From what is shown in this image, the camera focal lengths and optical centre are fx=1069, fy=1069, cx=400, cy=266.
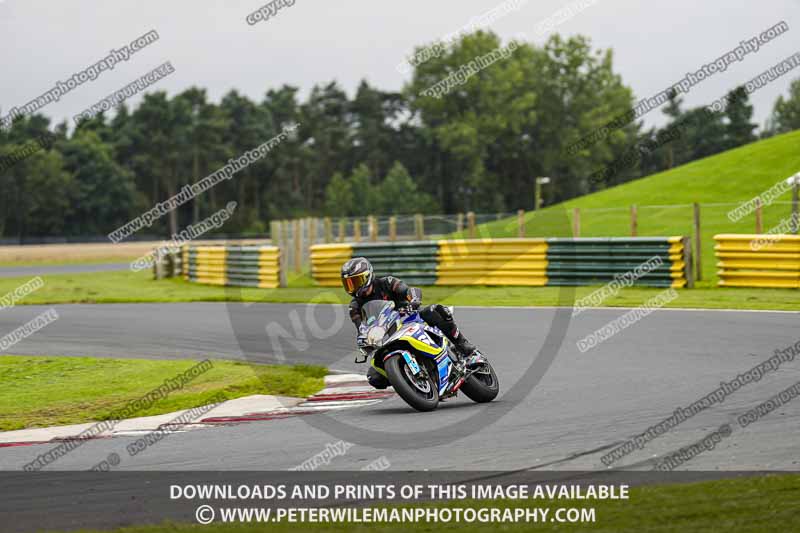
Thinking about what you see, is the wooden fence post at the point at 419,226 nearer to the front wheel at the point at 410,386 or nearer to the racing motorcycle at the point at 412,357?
the racing motorcycle at the point at 412,357

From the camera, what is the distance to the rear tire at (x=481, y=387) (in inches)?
445

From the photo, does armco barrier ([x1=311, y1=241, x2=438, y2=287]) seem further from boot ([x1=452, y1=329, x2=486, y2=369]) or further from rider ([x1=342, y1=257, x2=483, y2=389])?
rider ([x1=342, y1=257, x2=483, y2=389])

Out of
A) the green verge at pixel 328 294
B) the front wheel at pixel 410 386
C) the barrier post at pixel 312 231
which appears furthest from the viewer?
the barrier post at pixel 312 231

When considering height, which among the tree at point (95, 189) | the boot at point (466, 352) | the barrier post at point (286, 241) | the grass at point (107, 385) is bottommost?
the grass at point (107, 385)

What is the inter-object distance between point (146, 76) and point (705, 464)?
30.1 m

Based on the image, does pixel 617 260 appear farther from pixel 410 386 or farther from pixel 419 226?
pixel 410 386

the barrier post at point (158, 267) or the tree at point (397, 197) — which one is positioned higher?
the tree at point (397, 197)

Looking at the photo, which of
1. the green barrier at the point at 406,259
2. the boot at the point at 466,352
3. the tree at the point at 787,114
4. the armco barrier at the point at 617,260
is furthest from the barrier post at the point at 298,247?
the tree at the point at 787,114

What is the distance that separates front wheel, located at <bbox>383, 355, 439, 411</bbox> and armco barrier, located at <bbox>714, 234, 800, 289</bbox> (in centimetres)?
1576

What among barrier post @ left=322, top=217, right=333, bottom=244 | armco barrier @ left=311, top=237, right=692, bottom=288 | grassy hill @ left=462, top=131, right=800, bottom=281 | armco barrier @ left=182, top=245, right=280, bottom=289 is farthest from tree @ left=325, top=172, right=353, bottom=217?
armco barrier @ left=311, top=237, right=692, bottom=288

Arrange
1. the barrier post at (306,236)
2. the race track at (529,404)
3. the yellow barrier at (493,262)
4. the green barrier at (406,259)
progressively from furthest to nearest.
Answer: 1. the barrier post at (306,236)
2. the green barrier at (406,259)
3. the yellow barrier at (493,262)
4. the race track at (529,404)

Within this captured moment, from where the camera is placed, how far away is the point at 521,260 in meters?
28.5

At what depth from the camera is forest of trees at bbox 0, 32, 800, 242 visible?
4222 inches

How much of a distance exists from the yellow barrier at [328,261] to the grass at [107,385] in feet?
50.8
